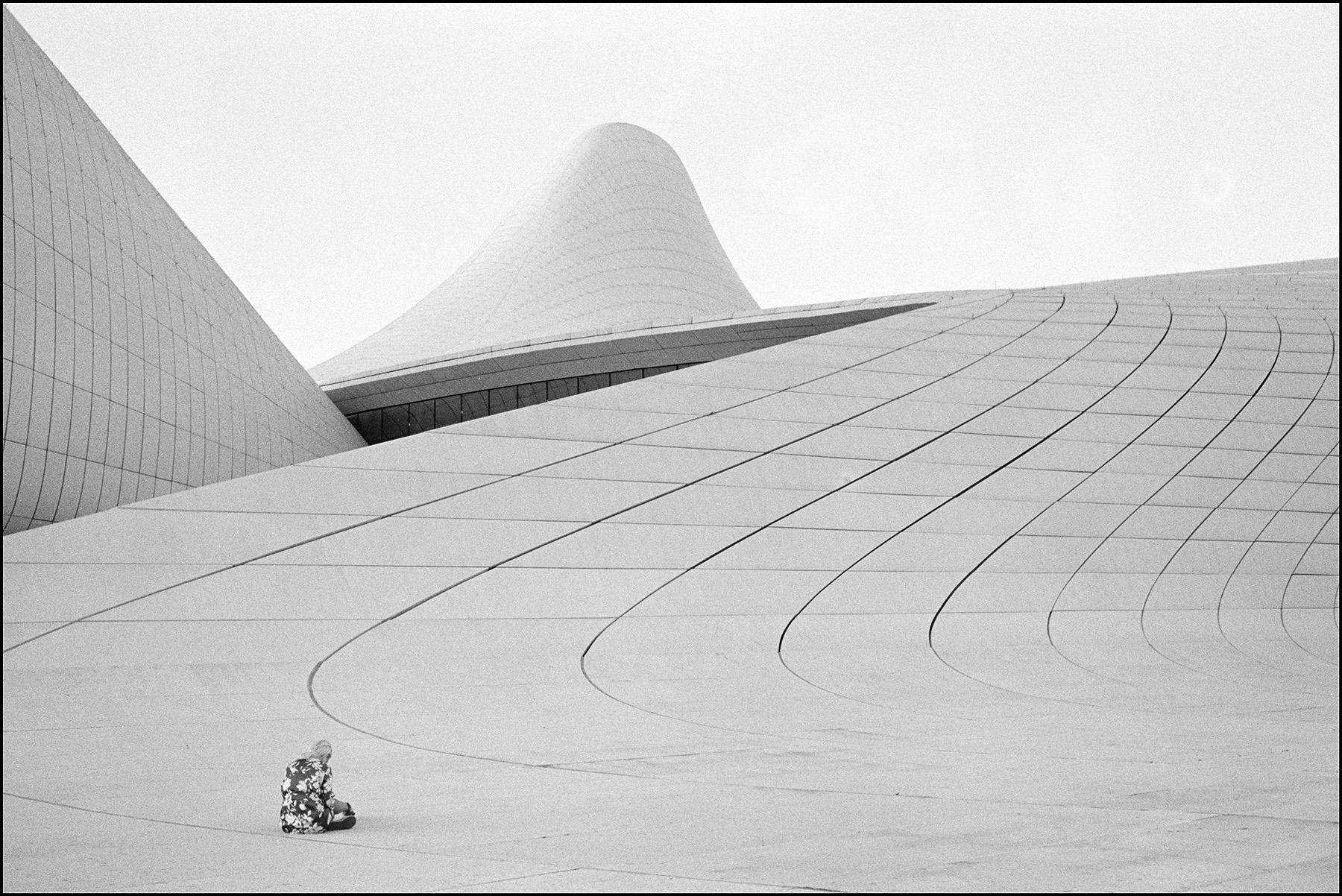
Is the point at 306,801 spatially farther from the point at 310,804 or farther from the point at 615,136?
the point at 615,136

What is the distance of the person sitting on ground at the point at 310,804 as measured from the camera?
4.56m

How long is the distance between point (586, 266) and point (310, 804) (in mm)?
28157

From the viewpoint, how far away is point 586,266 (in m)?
31.9

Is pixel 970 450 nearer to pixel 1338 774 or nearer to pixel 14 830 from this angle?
pixel 1338 774

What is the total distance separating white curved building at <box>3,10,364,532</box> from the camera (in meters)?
11.0

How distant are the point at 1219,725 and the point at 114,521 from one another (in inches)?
394

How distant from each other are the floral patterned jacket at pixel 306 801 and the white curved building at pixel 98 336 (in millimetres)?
7801

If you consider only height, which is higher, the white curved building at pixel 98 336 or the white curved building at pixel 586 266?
the white curved building at pixel 586 266

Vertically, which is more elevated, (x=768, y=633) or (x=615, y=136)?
(x=615, y=136)

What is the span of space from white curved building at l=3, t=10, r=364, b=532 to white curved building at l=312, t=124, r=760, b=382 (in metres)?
8.65

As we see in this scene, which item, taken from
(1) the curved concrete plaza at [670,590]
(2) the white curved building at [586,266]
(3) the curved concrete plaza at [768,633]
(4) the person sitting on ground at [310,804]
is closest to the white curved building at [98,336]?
(1) the curved concrete plaza at [670,590]

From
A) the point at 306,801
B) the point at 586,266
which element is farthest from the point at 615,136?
A: the point at 306,801

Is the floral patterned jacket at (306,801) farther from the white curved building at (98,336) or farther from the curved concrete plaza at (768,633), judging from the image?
the white curved building at (98,336)

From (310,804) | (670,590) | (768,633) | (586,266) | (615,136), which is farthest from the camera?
(615,136)
